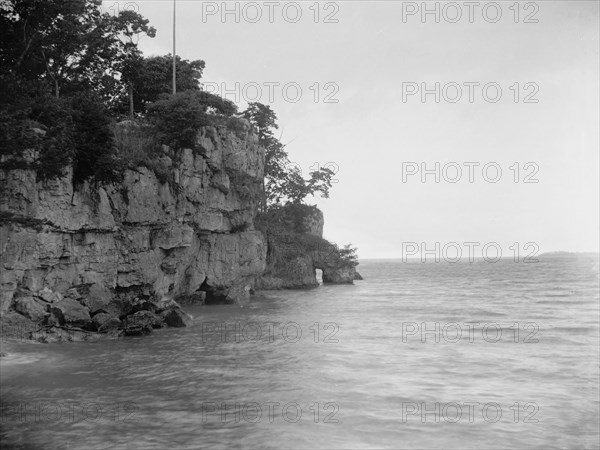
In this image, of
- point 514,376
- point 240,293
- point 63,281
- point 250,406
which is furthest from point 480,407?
point 240,293

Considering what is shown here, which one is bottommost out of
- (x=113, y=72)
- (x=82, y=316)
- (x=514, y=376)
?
(x=514, y=376)

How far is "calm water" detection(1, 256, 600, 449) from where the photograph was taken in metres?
10.8

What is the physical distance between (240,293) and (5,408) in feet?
86.2

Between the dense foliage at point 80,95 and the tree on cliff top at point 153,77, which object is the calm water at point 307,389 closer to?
the dense foliage at point 80,95

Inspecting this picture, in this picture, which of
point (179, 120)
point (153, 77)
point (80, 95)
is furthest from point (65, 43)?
point (153, 77)

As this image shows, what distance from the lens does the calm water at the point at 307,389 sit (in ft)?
35.5

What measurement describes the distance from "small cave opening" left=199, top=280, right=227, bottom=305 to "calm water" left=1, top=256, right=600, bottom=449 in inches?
381

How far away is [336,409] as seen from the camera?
12.8 meters

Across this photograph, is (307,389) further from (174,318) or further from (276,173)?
(276,173)

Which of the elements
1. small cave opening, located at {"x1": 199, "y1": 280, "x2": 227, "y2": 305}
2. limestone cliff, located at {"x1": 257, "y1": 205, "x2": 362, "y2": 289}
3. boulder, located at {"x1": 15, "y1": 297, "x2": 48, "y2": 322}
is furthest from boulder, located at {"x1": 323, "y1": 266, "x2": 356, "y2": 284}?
boulder, located at {"x1": 15, "y1": 297, "x2": 48, "y2": 322}

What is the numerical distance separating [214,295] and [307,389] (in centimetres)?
2219

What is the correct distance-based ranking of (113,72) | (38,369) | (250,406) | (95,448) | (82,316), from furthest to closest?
(113,72), (82,316), (38,369), (250,406), (95,448)

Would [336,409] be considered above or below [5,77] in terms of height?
below

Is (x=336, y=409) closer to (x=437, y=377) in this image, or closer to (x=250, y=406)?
(x=250, y=406)
